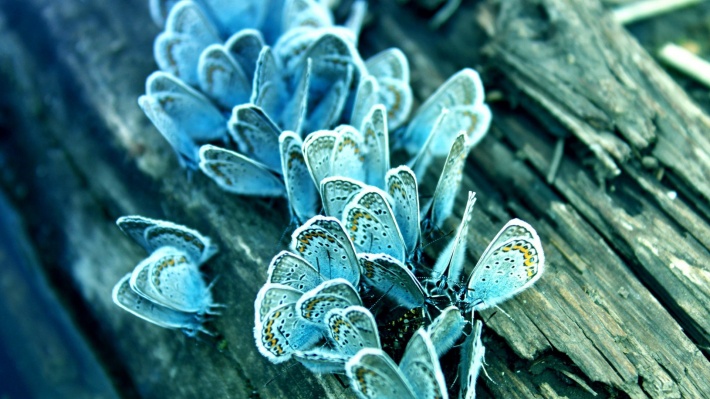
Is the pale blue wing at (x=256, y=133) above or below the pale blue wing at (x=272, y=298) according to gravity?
above

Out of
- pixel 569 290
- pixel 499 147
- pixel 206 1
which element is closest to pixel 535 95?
pixel 499 147

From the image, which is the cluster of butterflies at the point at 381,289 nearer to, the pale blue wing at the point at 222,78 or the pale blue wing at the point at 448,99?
the pale blue wing at the point at 448,99

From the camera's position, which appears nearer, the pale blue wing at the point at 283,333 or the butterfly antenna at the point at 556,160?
the pale blue wing at the point at 283,333

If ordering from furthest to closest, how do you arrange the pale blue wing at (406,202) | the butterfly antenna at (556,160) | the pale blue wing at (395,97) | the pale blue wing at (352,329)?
the butterfly antenna at (556,160) → the pale blue wing at (395,97) → the pale blue wing at (406,202) → the pale blue wing at (352,329)

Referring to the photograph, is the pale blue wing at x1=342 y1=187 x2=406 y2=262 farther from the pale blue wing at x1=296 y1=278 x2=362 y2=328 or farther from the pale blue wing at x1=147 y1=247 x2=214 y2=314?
the pale blue wing at x1=147 y1=247 x2=214 y2=314

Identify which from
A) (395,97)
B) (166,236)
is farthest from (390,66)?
(166,236)

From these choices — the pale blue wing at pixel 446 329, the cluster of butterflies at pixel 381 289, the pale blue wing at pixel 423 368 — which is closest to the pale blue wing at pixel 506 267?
the cluster of butterflies at pixel 381 289

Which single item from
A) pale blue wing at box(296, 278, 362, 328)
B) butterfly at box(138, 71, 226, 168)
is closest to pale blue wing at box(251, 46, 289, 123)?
butterfly at box(138, 71, 226, 168)
